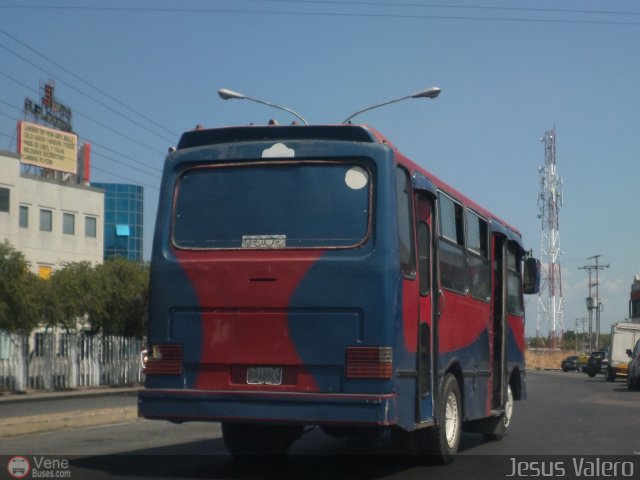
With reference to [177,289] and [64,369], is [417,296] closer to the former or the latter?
[177,289]

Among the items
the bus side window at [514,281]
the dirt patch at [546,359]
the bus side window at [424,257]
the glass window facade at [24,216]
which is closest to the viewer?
the bus side window at [424,257]

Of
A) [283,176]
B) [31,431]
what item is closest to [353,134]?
[283,176]

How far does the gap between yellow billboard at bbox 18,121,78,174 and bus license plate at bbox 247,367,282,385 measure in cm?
5611

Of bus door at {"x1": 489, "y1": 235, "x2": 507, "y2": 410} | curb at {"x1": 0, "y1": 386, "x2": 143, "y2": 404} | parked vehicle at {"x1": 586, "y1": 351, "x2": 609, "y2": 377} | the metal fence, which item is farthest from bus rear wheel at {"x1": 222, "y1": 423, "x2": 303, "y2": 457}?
parked vehicle at {"x1": 586, "y1": 351, "x2": 609, "y2": 377}

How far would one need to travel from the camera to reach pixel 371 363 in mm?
9688

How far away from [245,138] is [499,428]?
694cm

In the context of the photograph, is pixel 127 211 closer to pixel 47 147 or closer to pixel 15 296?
pixel 47 147

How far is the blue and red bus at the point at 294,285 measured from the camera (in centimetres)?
980

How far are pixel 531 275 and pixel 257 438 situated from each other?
6.77 m

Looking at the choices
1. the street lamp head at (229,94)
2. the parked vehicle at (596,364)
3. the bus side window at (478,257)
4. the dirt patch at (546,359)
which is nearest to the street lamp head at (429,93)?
the street lamp head at (229,94)

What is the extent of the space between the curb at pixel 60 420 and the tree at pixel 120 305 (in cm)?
2538

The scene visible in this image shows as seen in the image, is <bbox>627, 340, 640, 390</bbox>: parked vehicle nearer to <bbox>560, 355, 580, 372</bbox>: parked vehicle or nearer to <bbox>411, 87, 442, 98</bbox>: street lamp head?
<bbox>411, 87, 442, 98</bbox>: street lamp head

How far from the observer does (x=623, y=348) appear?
52875mm

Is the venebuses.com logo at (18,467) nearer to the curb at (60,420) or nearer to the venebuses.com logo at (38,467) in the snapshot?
the venebuses.com logo at (38,467)
